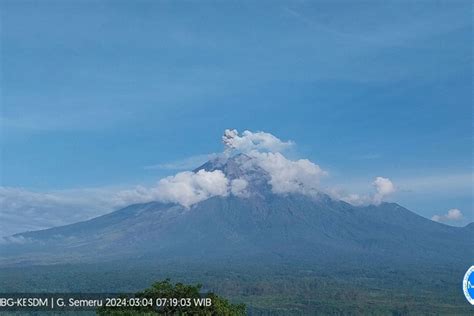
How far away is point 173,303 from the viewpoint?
68.6ft

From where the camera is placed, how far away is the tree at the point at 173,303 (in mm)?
20547

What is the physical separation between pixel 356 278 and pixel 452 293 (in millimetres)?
29183

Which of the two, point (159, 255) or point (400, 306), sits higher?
point (159, 255)

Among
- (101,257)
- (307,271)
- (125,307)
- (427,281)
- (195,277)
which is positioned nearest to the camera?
(125,307)

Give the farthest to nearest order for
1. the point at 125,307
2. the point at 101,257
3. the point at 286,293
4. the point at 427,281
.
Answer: the point at 101,257, the point at 427,281, the point at 286,293, the point at 125,307

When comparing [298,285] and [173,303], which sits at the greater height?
[173,303]

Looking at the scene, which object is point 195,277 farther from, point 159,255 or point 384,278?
point 159,255

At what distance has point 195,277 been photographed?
129 m

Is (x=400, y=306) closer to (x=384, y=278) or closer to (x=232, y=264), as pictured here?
(x=384, y=278)

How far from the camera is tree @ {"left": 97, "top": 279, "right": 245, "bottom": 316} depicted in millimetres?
20547

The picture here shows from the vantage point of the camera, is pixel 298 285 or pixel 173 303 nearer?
pixel 173 303

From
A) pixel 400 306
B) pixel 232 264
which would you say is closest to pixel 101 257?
pixel 232 264

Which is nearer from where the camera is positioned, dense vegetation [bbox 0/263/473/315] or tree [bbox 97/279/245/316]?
tree [bbox 97/279/245/316]

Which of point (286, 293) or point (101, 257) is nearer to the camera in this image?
point (286, 293)
